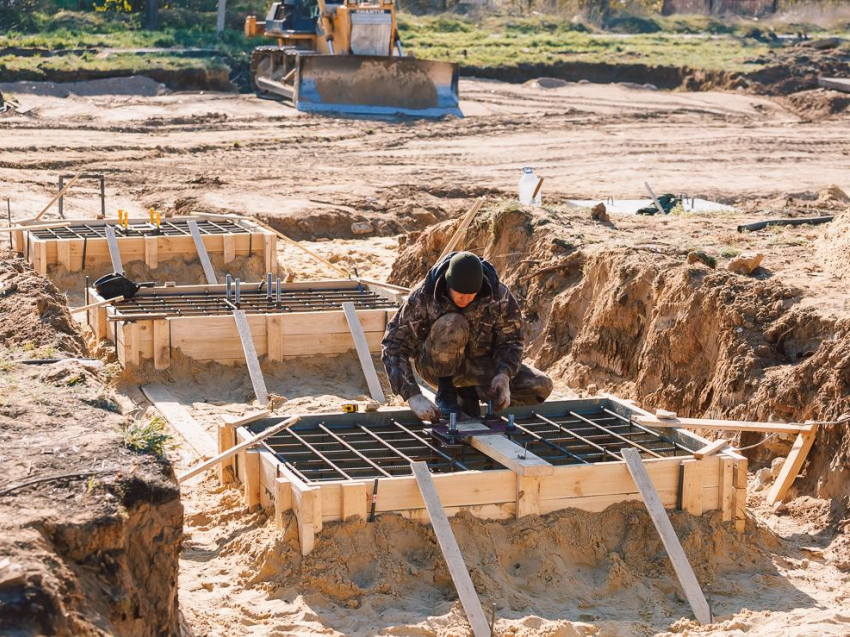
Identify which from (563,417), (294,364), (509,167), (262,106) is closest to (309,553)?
(563,417)

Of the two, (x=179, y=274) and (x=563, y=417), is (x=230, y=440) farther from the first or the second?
(x=179, y=274)

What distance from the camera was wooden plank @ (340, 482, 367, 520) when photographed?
635 centimetres

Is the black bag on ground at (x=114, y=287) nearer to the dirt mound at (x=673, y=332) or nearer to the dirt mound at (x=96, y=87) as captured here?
the dirt mound at (x=673, y=332)

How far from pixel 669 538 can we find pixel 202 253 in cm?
687

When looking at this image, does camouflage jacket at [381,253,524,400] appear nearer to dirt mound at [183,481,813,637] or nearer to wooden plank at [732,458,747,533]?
dirt mound at [183,481,813,637]

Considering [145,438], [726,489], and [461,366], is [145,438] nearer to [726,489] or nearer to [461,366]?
[461,366]

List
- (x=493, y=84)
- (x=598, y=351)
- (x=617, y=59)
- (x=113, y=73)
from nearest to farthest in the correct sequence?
(x=598, y=351)
(x=113, y=73)
(x=493, y=84)
(x=617, y=59)

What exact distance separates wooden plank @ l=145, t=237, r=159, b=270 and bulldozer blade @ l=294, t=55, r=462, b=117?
13.3 meters

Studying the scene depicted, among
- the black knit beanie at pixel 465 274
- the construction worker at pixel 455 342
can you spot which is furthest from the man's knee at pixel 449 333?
the black knit beanie at pixel 465 274

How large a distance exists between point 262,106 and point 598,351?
17605 millimetres

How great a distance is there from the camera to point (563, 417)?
A: 7941 mm

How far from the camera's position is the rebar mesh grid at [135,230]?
12586 millimetres

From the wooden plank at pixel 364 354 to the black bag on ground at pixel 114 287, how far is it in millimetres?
1795

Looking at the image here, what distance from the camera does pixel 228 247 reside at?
12578 millimetres
